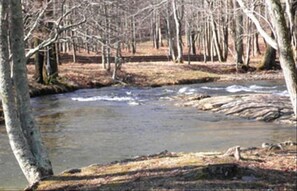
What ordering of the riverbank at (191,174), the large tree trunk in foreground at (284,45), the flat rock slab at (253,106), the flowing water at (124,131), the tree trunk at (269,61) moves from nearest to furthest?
1. the riverbank at (191,174)
2. the large tree trunk in foreground at (284,45)
3. the flowing water at (124,131)
4. the flat rock slab at (253,106)
5. the tree trunk at (269,61)

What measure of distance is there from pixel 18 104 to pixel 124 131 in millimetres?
7771

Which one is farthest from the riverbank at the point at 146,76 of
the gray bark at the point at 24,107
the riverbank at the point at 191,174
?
the gray bark at the point at 24,107

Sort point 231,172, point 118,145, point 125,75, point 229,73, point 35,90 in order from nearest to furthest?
point 231,172
point 118,145
point 35,90
point 125,75
point 229,73

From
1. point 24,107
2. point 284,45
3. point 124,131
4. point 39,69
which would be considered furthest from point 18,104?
point 39,69

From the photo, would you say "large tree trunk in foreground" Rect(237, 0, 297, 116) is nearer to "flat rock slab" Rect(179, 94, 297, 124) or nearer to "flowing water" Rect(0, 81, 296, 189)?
"flowing water" Rect(0, 81, 296, 189)

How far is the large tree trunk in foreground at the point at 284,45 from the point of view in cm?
753

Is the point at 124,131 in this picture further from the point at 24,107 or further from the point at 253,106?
the point at 24,107

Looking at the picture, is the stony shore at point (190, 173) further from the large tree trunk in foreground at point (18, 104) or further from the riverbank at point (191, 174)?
the large tree trunk in foreground at point (18, 104)

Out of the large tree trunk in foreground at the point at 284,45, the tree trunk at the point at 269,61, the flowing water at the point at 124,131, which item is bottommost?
the flowing water at the point at 124,131

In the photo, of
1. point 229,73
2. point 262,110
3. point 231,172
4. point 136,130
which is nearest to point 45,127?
point 136,130

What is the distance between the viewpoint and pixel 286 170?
7.65m

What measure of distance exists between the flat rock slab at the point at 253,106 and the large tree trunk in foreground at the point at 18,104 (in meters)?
10.3

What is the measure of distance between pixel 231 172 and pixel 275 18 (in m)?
2.36

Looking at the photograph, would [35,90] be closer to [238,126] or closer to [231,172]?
[238,126]
